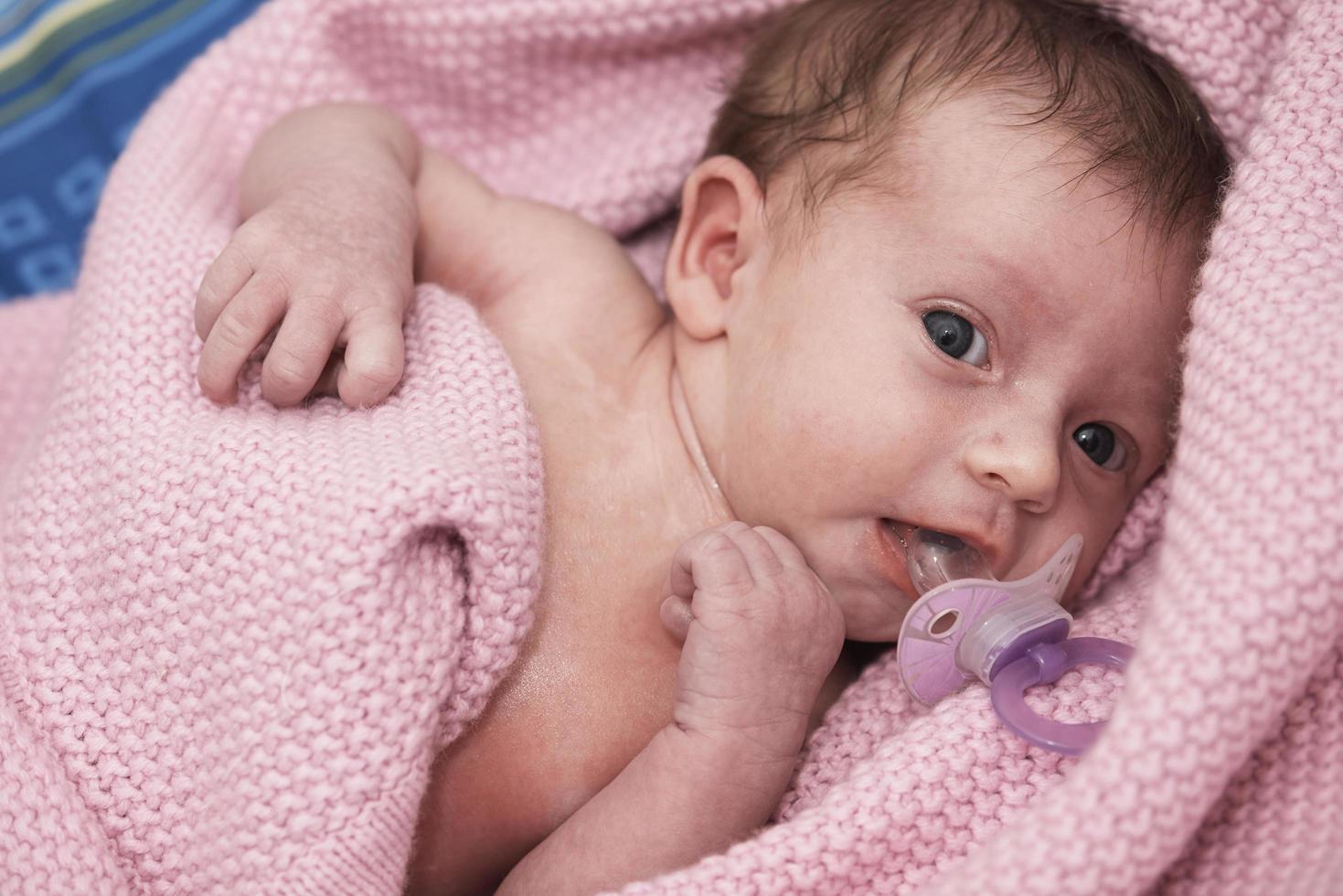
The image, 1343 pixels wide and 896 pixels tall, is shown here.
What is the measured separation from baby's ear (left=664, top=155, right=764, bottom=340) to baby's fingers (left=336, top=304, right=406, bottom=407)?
38cm

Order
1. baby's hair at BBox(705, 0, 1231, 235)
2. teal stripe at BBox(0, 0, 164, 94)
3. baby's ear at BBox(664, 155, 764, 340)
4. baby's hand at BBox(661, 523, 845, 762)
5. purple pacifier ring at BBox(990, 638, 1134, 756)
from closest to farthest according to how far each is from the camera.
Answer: purple pacifier ring at BBox(990, 638, 1134, 756) → baby's hand at BBox(661, 523, 845, 762) → baby's hair at BBox(705, 0, 1231, 235) → baby's ear at BBox(664, 155, 764, 340) → teal stripe at BBox(0, 0, 164, 94)

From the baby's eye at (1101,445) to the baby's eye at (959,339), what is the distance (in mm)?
174

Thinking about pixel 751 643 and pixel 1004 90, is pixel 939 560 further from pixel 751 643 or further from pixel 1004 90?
pixel 1004 90

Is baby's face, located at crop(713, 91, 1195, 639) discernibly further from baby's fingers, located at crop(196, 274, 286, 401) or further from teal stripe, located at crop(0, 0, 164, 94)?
teal stripe, located at crop(0, 0, 164, 94)

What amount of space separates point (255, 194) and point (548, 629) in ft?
2.28

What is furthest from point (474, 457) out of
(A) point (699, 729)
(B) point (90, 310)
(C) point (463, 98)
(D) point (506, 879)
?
(C) point (463, 98)

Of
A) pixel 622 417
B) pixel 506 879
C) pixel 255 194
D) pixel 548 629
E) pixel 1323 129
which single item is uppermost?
pixel 1323 129

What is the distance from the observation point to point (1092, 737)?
44.7 inches

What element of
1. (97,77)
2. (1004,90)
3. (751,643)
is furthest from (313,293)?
(97,77)

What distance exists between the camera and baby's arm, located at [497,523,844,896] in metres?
1.24

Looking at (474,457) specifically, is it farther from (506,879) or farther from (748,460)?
(506,879)

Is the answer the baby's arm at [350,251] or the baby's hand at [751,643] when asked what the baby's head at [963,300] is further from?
the baby's arm at [350,251]

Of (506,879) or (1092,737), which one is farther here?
(506,879)

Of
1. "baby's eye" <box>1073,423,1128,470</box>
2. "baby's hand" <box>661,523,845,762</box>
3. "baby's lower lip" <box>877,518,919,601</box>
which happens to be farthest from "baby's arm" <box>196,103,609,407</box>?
"baby's eye" <box>1073,423,1128,470</box>
